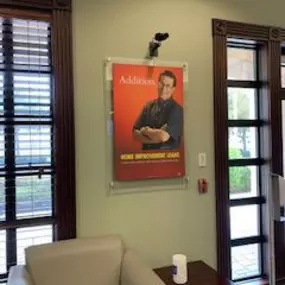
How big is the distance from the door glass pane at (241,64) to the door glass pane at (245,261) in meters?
1.60

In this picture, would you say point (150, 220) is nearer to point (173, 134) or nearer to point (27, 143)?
point (173, 134)

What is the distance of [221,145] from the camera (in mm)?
2750

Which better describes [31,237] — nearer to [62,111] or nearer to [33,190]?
[33,190]

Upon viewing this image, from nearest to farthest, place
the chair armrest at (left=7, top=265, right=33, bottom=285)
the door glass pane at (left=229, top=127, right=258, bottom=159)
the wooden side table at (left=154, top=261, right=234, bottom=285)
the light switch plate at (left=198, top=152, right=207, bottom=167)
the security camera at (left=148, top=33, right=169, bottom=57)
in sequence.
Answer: the chair armrest at (left=7, top=265, right=33, bottom=285) < the wooden side table at (left=154, top=261, right=234, bottom=285) < the security camera at (left=148, top=33, right=169, bottom=57) < the light switch plate at (left=198, top=152, right=207, bottom=167) < the door glass pane at (left=229, top=127, right=258, bottom=159)

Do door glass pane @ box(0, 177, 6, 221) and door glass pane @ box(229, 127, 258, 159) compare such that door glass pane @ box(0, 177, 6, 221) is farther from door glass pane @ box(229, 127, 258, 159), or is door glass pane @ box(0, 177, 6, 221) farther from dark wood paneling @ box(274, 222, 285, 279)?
dark wood paneling @ box(274, 222, 285, 279)

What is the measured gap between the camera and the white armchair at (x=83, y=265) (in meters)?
2.00

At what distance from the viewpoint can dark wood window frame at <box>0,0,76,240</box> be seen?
2.29m

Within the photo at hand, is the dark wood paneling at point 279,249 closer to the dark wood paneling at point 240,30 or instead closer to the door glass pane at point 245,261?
the door glass pane at point 245,261

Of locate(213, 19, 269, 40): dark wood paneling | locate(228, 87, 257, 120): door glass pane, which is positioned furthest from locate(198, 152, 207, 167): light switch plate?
locate(213, 19, 269, 40): dark wood paneling

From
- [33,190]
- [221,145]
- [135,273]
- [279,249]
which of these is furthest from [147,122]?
[279,249]

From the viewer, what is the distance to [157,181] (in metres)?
2.57

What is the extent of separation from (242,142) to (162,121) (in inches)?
35.8

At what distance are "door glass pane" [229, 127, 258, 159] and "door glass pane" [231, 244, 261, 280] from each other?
861mm

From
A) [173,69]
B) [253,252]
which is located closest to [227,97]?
[173,69]
